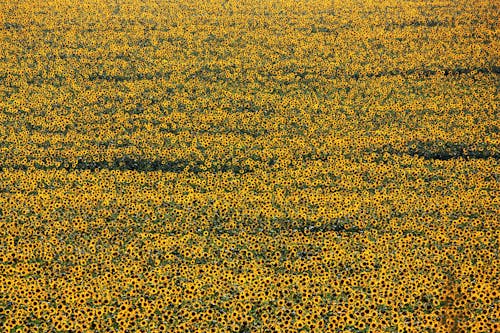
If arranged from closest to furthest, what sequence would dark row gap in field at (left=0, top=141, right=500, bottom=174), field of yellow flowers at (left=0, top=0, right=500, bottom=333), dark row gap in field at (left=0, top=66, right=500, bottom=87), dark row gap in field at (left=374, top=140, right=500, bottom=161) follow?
field of yellow flowers at (left=0, top=0, right=500, bottom=333)
dark row gap in field at (left=0, top=141, right=500, bottom=174)
dark row gap in field at (left=374, top=140, right=500, bottom=161)
dark row gap in field at (left=0, top=66, right=500, bottom=87)

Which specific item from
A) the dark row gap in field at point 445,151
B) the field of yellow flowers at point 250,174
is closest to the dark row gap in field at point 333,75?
the field of yellow flowers at point 250,174

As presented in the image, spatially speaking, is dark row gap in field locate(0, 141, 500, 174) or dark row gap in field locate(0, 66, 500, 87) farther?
dark row gap in field locate(0, 66, 500, 87)

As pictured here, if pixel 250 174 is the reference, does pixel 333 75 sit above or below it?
above

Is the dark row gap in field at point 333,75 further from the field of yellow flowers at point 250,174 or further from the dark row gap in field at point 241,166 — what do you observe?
the dark row gap in field at point 241,166

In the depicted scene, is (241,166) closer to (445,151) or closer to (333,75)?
(445,151)

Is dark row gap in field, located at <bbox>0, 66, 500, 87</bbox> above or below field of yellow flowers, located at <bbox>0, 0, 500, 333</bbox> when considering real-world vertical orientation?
above

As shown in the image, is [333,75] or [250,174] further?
[333,75]

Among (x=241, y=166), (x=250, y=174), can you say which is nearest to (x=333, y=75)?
(x=241, y=166)

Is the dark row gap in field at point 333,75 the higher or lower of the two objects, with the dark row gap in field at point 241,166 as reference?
higher

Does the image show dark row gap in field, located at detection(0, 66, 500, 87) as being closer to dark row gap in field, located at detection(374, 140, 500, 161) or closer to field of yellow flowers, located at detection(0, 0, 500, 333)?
field of yellow flowers, located at detection(0, 0, 500, 333)

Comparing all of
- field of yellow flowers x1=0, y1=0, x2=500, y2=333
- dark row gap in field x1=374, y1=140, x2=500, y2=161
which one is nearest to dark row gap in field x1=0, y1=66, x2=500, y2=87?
field of yellow flowers x1=0, y1=0, x2=500, y2=333
